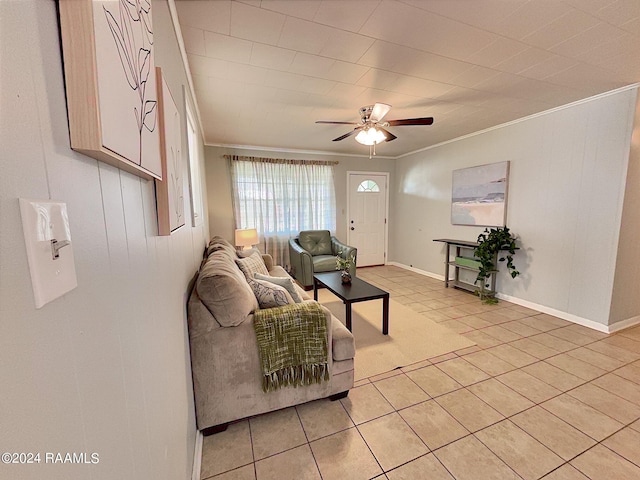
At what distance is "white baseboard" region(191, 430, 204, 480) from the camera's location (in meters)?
1.32

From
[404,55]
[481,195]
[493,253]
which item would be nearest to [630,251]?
[493,253]

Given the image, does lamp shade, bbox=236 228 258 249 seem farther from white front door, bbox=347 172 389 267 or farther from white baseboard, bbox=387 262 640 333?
white baseboard, bbox=387 262 640 333

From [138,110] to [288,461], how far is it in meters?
1.72

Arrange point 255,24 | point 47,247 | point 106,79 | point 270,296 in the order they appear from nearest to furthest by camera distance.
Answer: point 47,247, point 106,79, point 255,24, point 270,296

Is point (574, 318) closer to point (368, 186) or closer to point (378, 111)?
point (378, 111)

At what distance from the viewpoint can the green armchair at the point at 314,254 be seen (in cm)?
410

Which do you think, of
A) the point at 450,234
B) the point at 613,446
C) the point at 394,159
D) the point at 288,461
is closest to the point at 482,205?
the point at 450,234

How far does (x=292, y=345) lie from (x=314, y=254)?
3.12 m

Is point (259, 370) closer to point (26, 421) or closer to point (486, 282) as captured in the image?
point (26, 421)

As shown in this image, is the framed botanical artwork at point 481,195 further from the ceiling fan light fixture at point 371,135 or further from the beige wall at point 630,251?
the ceiling fan light fixture at point 371,135

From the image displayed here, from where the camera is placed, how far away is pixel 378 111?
2.44m

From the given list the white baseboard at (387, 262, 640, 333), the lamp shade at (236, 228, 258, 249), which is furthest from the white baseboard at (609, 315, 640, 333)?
the lamp shade at (236, 228, 258, 249)

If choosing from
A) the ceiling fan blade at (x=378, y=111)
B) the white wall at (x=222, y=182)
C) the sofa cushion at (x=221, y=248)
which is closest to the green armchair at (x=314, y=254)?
the white wall at (x=222, y=182)

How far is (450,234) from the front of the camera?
174 inches
